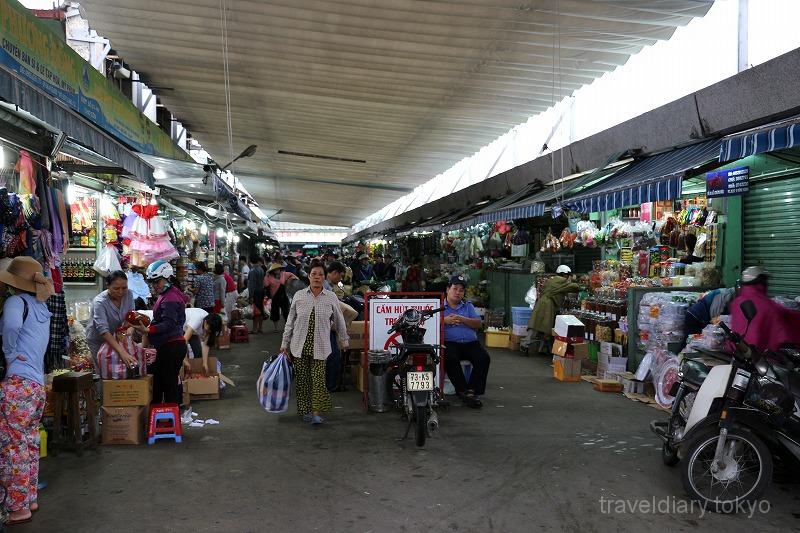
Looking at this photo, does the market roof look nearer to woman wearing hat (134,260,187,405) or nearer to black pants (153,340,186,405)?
woman wearing hat (134,260,187,405)

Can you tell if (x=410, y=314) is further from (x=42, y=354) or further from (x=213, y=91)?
(x=213, y=91)

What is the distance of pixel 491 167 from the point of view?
16703mm

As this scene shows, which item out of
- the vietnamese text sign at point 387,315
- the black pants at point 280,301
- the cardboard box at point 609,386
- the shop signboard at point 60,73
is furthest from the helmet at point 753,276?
the black pants at point 280,301

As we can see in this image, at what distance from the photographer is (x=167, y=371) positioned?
21.5 feet

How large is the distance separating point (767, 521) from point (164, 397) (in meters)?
5.27

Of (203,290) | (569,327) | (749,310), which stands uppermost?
(749,310)

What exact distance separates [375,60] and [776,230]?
18.3 ft

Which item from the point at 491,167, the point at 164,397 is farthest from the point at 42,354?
the point at 491,167

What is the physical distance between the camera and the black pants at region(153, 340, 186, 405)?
21.5 feet

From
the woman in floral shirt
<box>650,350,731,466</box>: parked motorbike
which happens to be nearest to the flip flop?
<box>650,350,731,466</box>: parked motorbike

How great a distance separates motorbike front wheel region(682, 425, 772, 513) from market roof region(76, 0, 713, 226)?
14.5 ft

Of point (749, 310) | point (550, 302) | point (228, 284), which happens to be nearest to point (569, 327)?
point (550, 302)

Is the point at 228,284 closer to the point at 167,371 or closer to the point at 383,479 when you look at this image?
the point at 167,371

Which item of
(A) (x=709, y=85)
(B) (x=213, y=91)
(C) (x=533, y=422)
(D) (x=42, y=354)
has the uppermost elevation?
(B) (x=213, y=91)
